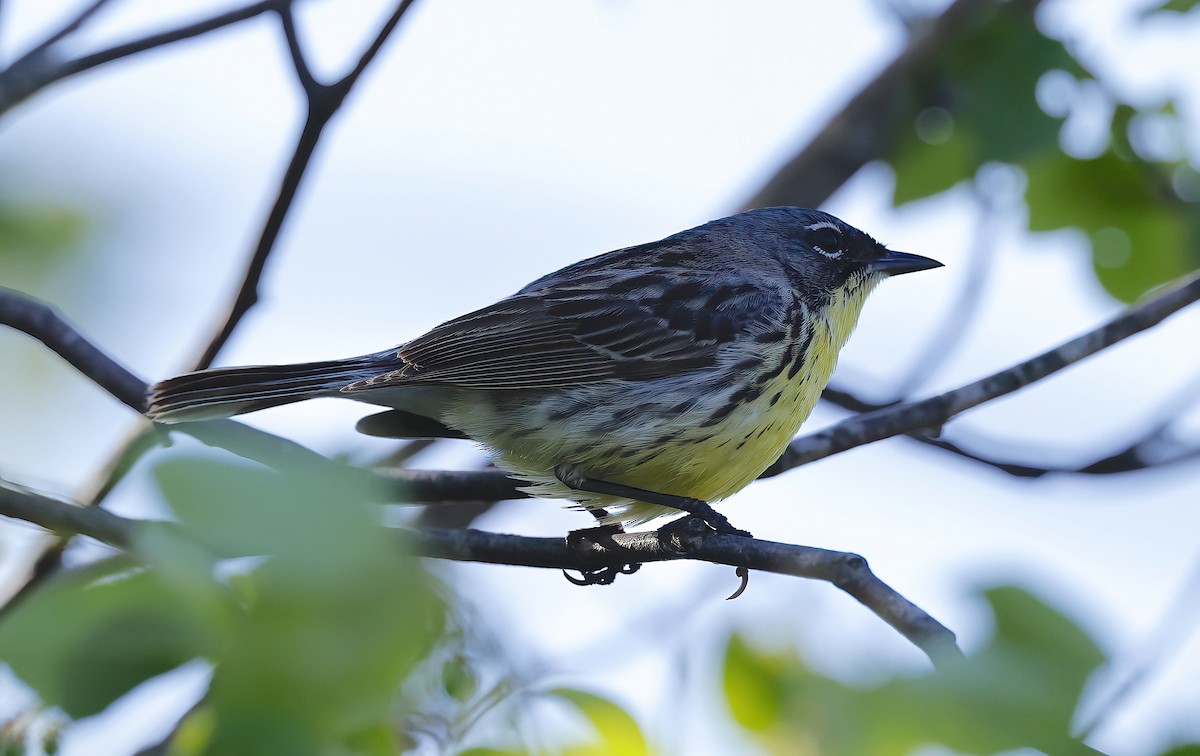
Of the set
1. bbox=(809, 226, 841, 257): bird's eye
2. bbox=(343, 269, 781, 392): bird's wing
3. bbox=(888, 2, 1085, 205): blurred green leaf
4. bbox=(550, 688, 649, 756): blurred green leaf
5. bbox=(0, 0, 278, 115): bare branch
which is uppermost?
bbox=(888, 2, 1085, 205): blurred green leaf

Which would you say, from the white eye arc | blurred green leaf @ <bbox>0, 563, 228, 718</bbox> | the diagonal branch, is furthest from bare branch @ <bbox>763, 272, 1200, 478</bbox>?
blurred green leaf @ <bbox>0, 563, 228, 718</bbox>

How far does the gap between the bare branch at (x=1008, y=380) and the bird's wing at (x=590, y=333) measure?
2.57ft

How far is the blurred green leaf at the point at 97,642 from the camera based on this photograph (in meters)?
2.03

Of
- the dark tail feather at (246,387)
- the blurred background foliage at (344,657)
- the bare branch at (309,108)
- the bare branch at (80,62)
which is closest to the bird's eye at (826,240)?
the dark tail feather at (246,387)

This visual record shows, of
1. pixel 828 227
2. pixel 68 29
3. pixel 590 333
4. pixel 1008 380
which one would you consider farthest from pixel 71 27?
pixel 1008 380

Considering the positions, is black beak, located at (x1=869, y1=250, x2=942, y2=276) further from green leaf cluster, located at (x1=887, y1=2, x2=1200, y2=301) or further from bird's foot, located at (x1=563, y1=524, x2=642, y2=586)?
bird's foot, located at (x1=563, y1=524, x2=642, y2=586)

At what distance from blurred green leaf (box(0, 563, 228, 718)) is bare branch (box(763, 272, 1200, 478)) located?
9.86 ft

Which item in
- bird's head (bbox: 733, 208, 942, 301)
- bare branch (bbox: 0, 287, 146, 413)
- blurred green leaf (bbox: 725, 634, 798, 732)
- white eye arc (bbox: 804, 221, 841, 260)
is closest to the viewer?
blurred green leaf (bbox: 725, 634, 798, 732)

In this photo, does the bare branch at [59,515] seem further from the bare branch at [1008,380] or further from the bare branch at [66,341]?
the bare branch at [1008,380]

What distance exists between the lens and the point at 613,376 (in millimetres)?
5109

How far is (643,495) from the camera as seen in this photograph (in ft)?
15.6

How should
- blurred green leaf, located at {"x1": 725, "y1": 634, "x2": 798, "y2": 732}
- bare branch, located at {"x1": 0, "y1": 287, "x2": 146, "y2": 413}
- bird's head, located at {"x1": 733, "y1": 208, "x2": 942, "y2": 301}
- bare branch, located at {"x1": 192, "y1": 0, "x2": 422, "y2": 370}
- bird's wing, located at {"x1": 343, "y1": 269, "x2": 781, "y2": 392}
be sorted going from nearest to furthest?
blurred green leaf, located at {"x1": 725, "y1": 634, "x2": 798, "y2": 732}
bare branch, located at {"x1": 192, "y1": 0, "x2": 422, "y2": 370}
bare branch, located at {"x1": 0, "y1": 287, "x2": 146, "y2": 413}
bird's wing, located at {"x1": 343, "y1": 269, "x2": 781, "y2": 392}
bird's head, located at {"x1": 733, "y1": 208, "x2": 942, "y2": 301}

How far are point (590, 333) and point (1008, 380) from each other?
177cm

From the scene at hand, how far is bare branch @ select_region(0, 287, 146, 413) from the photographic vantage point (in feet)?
13.5
